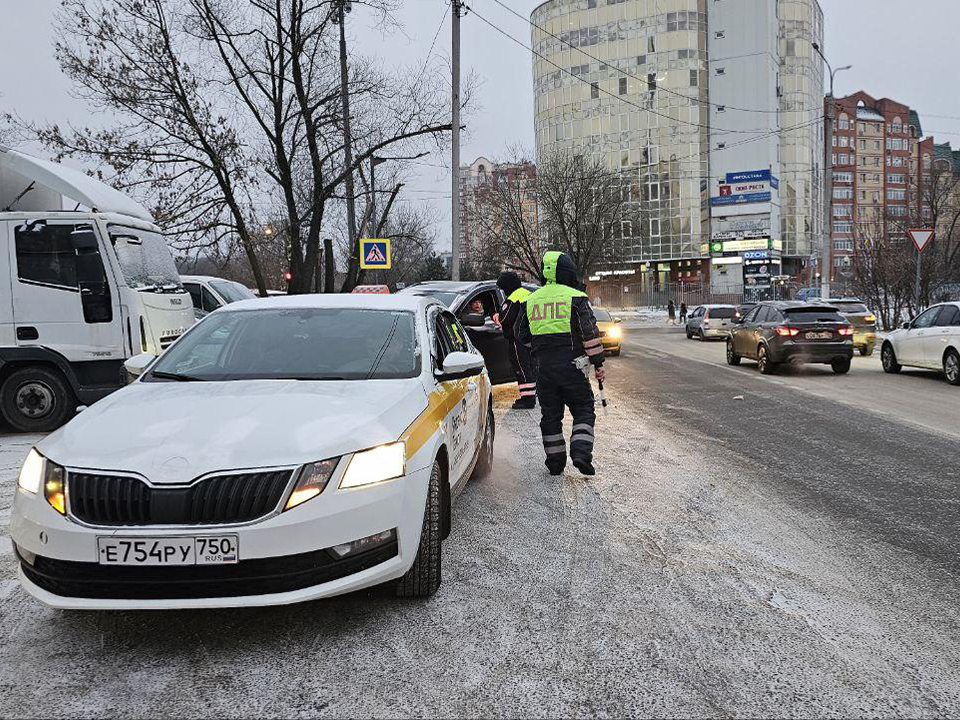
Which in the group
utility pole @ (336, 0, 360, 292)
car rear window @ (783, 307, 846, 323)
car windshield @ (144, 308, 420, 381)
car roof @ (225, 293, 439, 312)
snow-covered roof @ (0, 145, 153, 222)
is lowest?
car rear window @ (783, 307, 846, 323)

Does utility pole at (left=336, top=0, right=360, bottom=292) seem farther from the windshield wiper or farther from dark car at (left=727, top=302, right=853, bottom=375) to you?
the windshield wiper

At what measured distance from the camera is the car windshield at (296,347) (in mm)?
4340

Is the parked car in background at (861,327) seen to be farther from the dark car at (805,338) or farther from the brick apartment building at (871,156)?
the brick apartment building at (871,156)

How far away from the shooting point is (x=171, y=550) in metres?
2.96

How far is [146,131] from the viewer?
17.4 metres

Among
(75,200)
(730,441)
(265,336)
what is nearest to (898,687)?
(265,336)

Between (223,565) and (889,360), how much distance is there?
50.5 ft

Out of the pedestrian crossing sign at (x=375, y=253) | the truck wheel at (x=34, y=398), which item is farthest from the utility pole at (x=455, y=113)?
the truck wheel at (x=34, y=398)

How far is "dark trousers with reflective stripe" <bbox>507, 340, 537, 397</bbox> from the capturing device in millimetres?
10461

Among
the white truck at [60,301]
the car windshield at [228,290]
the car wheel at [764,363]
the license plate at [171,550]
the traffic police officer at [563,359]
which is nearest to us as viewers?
the license plate at [171,550]

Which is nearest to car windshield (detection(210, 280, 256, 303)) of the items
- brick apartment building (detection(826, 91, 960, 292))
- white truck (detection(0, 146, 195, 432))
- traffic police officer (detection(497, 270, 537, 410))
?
white truck (detection(0, 146, 195, 432))

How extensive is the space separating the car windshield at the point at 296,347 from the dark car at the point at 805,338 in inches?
472

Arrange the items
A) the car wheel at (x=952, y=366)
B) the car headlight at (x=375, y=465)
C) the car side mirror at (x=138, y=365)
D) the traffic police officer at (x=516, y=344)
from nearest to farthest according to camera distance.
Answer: the car headlight at (x=375, y=465)
the car side mirror at (x=138, y=365)
the traffic police officer at (x=516, y=344)
the car wheel at (x=952, y=366)

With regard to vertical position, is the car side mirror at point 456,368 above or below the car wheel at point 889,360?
above
